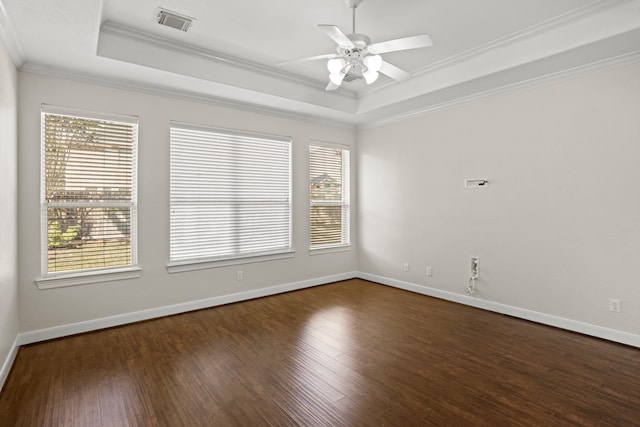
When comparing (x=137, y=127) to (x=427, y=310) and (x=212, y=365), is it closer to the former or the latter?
(x=212, y=365)

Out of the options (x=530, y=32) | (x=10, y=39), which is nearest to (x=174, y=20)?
(x=10, y=39)

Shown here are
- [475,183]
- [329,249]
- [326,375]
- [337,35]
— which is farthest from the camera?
[329,249]

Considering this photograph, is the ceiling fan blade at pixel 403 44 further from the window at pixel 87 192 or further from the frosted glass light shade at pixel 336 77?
the window at pixel 87 192

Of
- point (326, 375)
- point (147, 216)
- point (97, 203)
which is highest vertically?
point (97, 203)

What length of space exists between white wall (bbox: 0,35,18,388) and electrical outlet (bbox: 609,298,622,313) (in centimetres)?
520

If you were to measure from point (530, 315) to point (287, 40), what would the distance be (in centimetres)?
402

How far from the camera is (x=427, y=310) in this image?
412cm

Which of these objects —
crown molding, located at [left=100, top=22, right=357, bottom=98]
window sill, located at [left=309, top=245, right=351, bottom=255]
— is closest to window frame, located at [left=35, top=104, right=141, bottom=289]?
crown molding, located at [left=100, top=22, right=357, bottom=98]

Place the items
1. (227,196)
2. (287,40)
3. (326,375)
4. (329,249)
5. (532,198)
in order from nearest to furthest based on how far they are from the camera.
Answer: (326,375), (287,40), (532,198), (227,196), (329,249)

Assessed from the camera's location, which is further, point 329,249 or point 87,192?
point 329,249

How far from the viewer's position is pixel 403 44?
95.2 inches

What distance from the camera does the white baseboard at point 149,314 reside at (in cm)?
321

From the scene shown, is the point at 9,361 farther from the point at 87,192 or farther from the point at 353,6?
the point at 353,6

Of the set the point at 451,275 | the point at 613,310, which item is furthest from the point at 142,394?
the point at 613,310
